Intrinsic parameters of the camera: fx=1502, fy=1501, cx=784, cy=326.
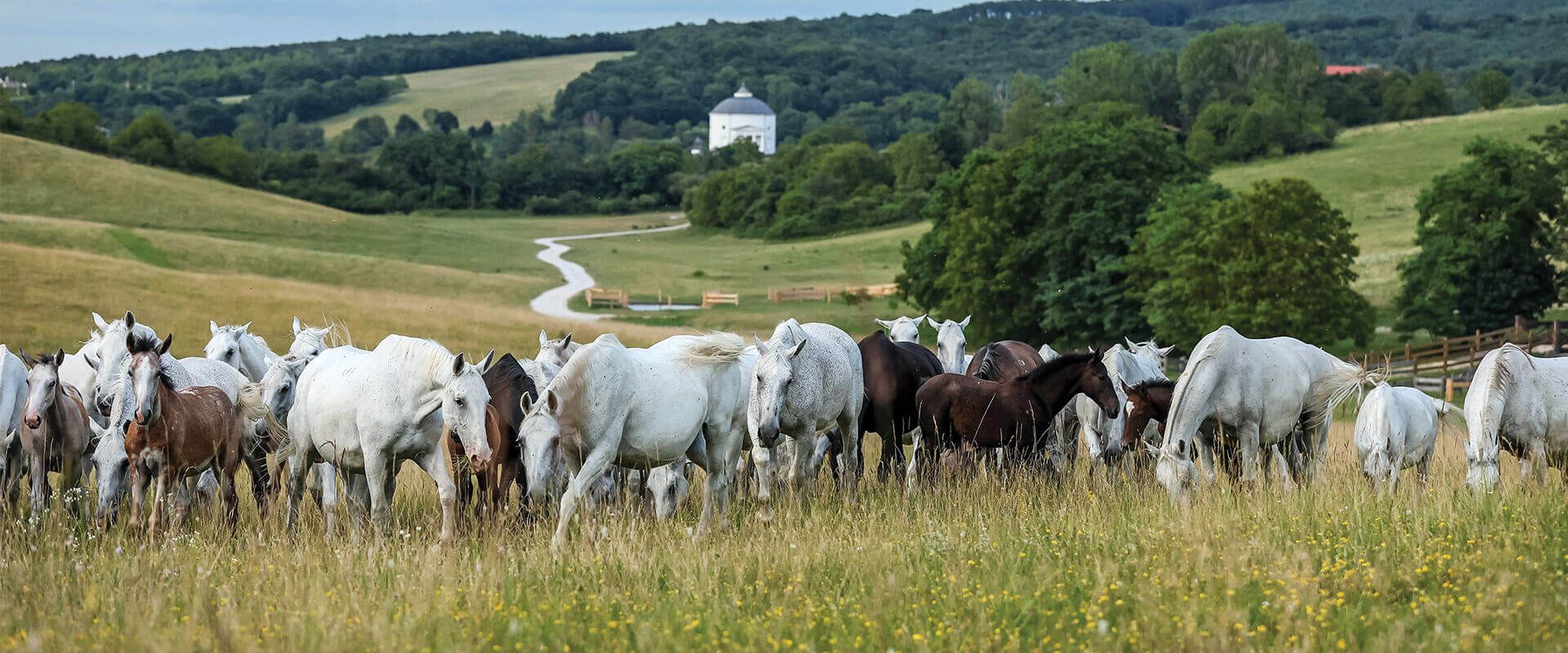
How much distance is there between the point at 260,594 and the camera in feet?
28.3

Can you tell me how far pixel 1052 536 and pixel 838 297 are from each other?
2334 inches

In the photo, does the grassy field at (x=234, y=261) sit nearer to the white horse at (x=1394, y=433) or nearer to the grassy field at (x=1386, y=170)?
the white horse at (x=1394, y=433)

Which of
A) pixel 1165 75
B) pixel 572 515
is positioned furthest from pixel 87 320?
pixel 1165 75

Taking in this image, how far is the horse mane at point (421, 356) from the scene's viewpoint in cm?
1112

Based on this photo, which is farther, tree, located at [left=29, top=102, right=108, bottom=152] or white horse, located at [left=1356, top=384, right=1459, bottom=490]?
tree, located at [left=29, top=102, right=108, bottom=152]

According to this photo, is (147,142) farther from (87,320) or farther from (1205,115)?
(1205,115)

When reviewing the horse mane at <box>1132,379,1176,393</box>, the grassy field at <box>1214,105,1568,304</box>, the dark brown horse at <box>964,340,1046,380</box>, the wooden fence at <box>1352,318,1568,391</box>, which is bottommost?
the wooden fence at <box>1352,318,1568,391</box>

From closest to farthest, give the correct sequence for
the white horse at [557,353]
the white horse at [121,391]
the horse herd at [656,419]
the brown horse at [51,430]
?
1. the white horse at [121,391]
2. the horse herd at [656,419]
3. the brown horse at [51,430]
4. the white horse at [557,353]

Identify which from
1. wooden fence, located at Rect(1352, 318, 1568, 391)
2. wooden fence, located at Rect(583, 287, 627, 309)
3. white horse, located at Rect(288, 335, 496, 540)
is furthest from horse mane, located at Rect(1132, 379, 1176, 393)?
wooden fence, located at Rect(583, 287, 627, 309)

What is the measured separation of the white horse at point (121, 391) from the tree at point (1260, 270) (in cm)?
3538

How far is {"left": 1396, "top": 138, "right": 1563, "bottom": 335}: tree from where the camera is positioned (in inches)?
1976

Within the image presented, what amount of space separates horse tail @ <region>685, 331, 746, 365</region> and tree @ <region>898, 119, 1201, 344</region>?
39742mm

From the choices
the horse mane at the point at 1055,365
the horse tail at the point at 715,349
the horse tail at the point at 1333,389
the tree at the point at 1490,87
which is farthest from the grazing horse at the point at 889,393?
the tree at the point at 1490,87

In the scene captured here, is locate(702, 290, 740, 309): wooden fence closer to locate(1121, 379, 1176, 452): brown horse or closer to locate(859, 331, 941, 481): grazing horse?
locate(859, 331, 941, 481): grazing horse
